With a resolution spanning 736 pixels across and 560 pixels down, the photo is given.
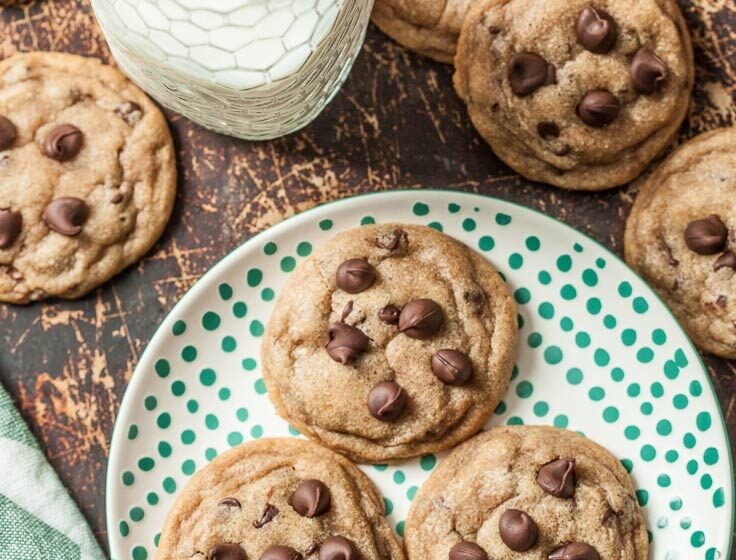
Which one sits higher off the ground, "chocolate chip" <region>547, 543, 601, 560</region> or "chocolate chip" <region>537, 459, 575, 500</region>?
"chocolate chip" <region>537, 459, 575, 500</region>

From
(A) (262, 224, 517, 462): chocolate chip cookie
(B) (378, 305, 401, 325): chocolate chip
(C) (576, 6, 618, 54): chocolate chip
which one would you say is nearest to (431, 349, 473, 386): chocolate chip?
(A) (262, 224, 517, 462): chocolate chip cookie

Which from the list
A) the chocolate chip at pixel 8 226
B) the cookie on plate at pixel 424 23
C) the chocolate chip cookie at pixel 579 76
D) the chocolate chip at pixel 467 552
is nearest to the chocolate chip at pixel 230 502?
the chocolate chip at pixel 467 552

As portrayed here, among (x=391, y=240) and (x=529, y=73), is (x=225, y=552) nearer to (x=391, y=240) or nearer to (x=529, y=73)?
(x=391, y=240)

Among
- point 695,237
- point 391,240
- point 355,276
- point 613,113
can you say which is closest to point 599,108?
point 613,113

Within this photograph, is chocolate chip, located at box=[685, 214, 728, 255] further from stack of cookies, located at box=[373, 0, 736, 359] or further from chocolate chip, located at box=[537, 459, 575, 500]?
chocolate chip, located at box=[537, 459, 575, 500]

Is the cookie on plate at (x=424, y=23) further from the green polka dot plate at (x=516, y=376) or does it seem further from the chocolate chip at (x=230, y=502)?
the chocolate chip at (x=230, y=502)

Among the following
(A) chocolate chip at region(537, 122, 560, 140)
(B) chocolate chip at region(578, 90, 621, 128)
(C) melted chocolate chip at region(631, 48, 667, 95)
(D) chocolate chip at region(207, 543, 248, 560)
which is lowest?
(D) chocolate chip at region(207, 543, 248, 560)

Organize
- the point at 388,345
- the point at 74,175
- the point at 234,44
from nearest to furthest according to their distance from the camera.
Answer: the point at 234,44
the point at 388,345
the point at 74,175

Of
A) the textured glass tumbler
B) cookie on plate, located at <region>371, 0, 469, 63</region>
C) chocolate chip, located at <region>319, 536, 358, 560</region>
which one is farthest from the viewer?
cookie on plate, located at <region>371, 0, 469, 63</region>
